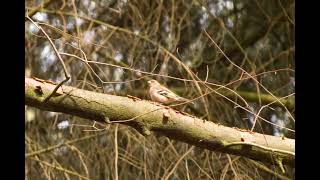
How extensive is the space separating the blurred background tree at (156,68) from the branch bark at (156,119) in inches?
19.2

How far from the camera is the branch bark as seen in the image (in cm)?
235

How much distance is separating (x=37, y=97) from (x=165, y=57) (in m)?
1.49

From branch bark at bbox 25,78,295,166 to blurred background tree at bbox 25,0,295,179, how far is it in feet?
1.60

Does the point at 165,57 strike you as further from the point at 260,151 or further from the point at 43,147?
the point at 260,151

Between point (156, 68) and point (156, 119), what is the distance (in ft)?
4.53

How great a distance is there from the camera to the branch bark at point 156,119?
2.35m

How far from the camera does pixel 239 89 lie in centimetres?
439

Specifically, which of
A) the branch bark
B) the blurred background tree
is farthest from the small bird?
the branch bark

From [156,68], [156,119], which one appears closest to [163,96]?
[156,68]

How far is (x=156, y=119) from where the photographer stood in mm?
2510

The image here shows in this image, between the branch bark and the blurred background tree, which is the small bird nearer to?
the blurred background tree

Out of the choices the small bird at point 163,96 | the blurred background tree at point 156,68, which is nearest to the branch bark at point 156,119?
the blurred background tree at point 156,68
